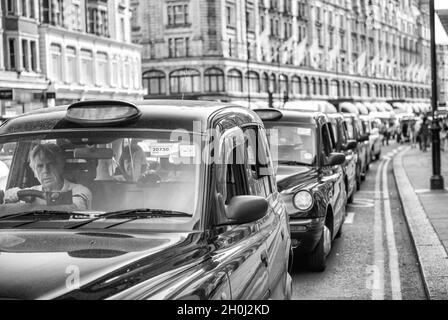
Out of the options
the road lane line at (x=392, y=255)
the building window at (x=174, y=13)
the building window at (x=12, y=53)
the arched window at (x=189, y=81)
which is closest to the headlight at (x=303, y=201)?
the road lane line at (x=392, y=255)

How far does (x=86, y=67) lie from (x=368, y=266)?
174 feet

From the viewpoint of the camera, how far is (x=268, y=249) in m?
4.70

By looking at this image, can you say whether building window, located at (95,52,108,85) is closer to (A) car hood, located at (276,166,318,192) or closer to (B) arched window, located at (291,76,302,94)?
(B) arched window, located at (291,76,302,94)

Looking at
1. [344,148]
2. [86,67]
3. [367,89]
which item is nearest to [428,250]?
[344,148]

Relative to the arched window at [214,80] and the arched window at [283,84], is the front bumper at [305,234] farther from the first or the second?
the arched window at [283,84]

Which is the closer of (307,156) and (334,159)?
(334,159)

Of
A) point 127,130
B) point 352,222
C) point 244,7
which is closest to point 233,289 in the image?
point 127,130

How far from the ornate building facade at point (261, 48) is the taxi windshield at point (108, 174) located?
2532 inches

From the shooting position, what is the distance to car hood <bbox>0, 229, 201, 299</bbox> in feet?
9.68

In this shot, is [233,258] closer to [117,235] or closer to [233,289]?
[233,289]

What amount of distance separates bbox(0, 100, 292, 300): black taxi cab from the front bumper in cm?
398

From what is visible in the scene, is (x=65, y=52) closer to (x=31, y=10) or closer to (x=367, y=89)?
(x=31, y=10)

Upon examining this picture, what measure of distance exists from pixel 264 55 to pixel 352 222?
250 ft

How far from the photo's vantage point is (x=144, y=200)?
429 centimetres
